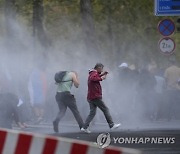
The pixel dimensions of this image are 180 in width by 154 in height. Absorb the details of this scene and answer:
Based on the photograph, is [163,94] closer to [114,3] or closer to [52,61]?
[52,61]

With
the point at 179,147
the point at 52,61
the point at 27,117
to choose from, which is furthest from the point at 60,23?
the point at 179,147

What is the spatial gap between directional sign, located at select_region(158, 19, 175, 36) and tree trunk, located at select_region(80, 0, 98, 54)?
A: 529cm

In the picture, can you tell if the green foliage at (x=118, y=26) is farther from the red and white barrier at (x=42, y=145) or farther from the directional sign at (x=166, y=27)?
the red and white barrier at (x=42, y=145)

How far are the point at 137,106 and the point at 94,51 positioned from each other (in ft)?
6.98

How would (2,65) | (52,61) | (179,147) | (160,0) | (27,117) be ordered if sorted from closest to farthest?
1. (179,147)
2. (160,0)
3. (27,117)
4. (2,65)
5. (52,61)

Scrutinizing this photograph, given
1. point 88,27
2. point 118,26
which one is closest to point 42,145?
point 88,27

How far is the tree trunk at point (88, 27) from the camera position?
27.4m

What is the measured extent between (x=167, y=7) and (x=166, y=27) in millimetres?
2201

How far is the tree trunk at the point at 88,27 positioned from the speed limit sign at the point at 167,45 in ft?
14.9

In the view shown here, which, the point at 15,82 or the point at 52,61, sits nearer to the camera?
the point at 15,82

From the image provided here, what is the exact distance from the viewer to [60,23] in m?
42.7

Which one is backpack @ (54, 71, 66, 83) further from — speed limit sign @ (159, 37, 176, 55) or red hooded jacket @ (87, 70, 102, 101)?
speed limit sign @ (159, 37, 176, 55)

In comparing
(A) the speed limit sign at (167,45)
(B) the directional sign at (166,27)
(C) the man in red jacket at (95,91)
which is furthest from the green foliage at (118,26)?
(C) the man in red jacket at (95,91)

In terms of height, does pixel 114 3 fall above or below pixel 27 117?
above
